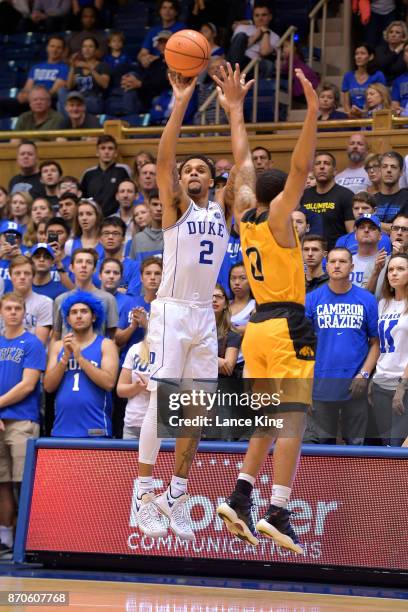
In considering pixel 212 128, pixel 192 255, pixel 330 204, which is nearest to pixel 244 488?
pixel 192 255

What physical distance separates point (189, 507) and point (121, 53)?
992cm

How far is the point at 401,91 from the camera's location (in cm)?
1498

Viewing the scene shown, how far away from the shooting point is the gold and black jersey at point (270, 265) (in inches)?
291

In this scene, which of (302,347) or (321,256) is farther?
(321,256)

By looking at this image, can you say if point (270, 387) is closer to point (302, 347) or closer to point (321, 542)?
point (302, 347)

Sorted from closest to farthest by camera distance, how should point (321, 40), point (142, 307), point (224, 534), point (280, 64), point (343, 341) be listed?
point (224, 534) < point (343, 341) < point (142, 307) < point (280, 64) < point (321, 40)

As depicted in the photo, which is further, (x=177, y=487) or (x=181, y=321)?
(x=177, y=487)

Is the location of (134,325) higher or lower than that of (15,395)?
higher

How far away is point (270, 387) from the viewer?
295 inches

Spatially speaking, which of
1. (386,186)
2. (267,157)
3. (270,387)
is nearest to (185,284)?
(270,387)

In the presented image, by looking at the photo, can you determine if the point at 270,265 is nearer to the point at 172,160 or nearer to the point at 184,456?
the point at 172,160

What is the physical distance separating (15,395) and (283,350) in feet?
14.5

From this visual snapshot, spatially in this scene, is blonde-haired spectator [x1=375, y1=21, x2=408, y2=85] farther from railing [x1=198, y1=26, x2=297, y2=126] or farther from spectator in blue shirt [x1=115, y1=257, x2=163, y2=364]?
spectator in blue shirt [x1=115, y1=257, x2=163, y2=364]

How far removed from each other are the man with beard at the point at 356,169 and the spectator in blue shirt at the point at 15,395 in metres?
4.23
